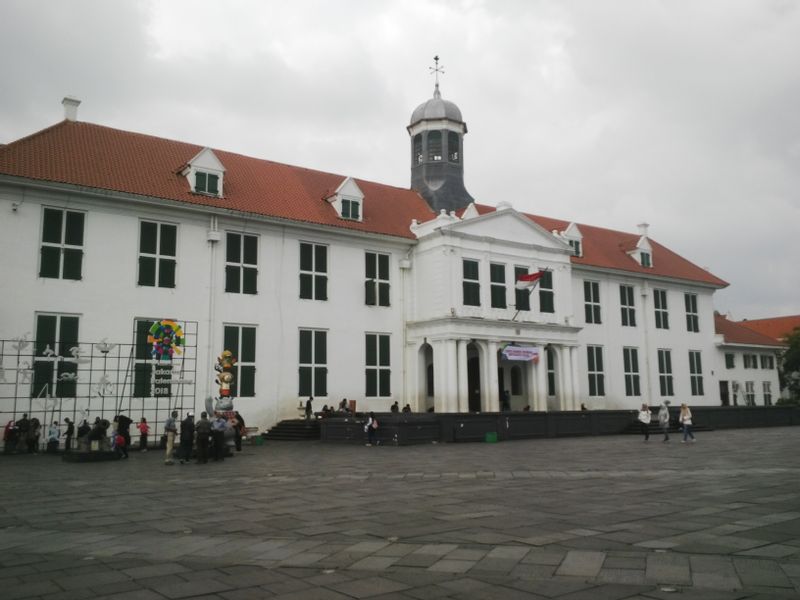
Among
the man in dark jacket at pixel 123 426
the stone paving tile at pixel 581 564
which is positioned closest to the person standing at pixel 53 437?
the man in dark jacket at pixel 123 426

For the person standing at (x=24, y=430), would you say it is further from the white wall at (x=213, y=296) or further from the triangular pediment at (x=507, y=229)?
the triangular pediment at (x=507, y=229)

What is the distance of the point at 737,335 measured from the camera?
5288 centimetres

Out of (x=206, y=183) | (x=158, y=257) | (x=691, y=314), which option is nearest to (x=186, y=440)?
(x=158, y=257)

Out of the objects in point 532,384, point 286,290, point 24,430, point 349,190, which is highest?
point 349,190

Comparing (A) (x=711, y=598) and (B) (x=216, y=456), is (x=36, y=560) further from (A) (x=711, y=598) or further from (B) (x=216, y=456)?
(B) (x=216, y=456)

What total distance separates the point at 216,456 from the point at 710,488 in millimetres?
14532

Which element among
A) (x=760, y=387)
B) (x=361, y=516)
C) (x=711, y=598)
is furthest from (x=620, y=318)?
(x=711, y=598)

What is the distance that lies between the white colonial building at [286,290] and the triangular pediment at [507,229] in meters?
0.09

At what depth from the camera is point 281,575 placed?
261 inches

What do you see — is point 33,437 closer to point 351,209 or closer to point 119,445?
point 119,445

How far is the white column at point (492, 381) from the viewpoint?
34.4 metres

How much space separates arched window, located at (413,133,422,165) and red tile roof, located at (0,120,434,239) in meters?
4.32

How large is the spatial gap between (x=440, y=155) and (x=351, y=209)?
9563 mm

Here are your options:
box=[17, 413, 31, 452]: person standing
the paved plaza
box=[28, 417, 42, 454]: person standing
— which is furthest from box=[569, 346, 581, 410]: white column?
box=[17, 413, 31, 452]: person standing
